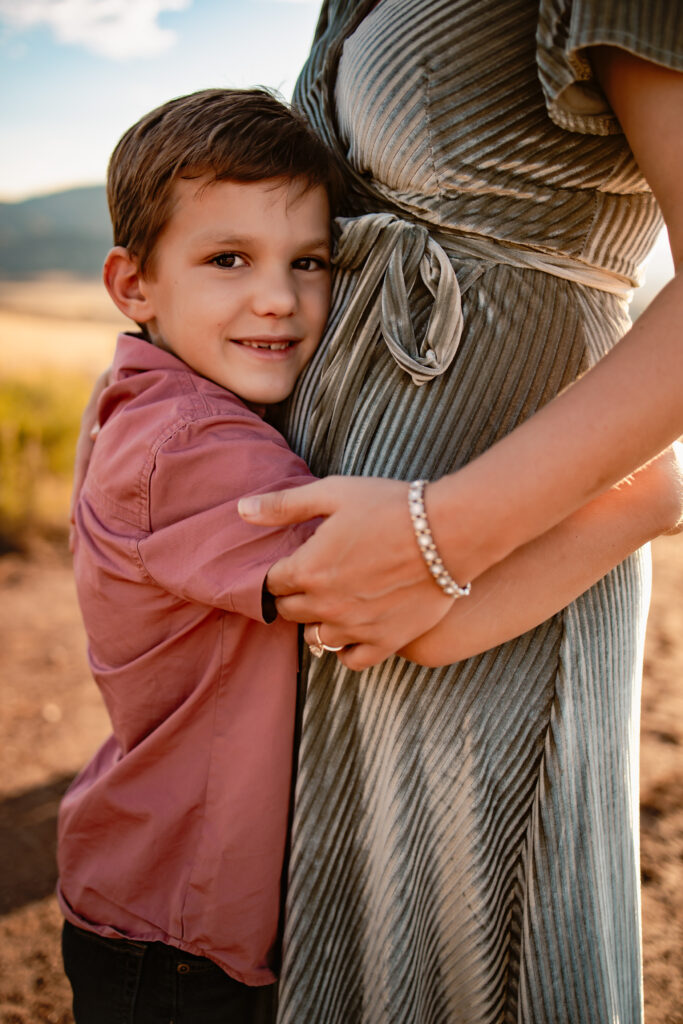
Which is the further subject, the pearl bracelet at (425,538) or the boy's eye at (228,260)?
the boy's eye at (228,260)

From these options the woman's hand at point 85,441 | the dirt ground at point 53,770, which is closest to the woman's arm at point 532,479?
the woman's hand at point 85,441

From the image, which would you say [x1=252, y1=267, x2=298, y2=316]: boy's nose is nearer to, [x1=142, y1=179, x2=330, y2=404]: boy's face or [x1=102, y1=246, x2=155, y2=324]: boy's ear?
[x1=142, y1=179, x2=330, y2=404]: boy's face

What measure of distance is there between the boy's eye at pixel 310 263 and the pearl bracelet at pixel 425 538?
0.62m

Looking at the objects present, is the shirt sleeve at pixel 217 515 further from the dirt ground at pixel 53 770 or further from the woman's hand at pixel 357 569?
the dirt ground at pixel 53 770

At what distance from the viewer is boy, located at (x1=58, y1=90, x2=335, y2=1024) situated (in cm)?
121

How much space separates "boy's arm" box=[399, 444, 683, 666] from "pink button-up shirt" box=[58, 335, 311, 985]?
0.27m

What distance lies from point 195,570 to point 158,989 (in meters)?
0.78

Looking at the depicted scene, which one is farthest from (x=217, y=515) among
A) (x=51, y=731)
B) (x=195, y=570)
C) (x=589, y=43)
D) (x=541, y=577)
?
(x=51, y=731)

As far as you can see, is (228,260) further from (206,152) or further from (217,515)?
(217,515)

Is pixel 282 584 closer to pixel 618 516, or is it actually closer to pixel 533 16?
pixel 618 516

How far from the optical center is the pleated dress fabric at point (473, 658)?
1.19 meters

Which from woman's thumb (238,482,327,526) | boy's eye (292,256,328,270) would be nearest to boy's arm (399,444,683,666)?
woman's thumb (238,482,327,526)

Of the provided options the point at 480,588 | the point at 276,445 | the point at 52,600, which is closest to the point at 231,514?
the point at 276,445

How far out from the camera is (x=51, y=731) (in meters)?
3.67
